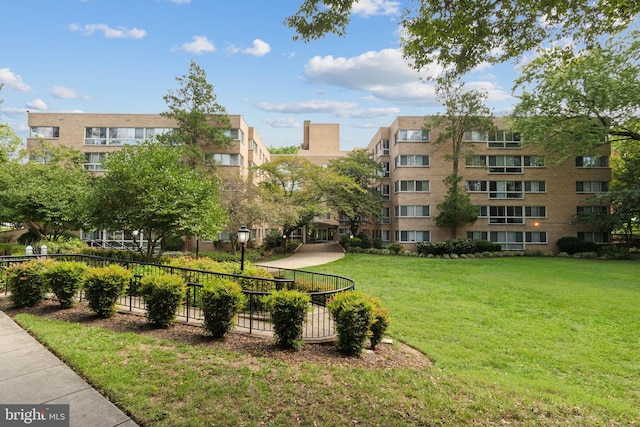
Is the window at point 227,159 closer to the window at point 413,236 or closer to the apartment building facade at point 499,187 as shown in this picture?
the apartment building facade at point 499,187

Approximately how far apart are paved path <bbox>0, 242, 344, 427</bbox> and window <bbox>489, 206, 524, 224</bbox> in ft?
113

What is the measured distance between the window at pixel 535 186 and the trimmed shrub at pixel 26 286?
119ft

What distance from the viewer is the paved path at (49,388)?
3.84 metres

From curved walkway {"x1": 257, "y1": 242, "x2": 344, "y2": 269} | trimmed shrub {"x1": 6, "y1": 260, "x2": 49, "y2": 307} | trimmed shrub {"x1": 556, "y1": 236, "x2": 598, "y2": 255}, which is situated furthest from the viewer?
trimmed shrub {"x1": 556, "y1": 236, "x2": 598, "y2": 255}

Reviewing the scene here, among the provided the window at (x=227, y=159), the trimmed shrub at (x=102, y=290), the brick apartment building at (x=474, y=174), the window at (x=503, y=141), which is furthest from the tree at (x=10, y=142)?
the window at (x=503, y=141)

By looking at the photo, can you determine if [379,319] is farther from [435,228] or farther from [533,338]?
[435,228]

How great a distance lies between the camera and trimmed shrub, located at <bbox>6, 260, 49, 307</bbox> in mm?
8438

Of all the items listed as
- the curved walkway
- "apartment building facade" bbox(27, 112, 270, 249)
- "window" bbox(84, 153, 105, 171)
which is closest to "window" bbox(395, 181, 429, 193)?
the curved walkway

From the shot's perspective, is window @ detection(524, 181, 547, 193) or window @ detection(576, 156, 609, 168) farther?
window @ detection(524, 181, 547, 193)

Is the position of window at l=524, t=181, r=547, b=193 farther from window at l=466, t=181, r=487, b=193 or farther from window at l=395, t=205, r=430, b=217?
window at l=395, t=205, r=430, b=217

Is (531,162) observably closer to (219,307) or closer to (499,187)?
(499,187)

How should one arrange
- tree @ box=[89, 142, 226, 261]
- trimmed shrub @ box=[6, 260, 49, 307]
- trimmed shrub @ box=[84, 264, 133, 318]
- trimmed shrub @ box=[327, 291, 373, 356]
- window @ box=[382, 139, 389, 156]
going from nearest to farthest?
trimmed shrub @ box=[327, 291, 373, 356], trimmed shrub @ box=[84, 264, 133, 318], trimmed shrub @ box=[6, 260, 49, 307], tree @ box=[89, 142, 226, 261], window @ box=[382, 139, 389, 156]

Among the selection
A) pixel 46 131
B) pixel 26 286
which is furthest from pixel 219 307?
pixel 46 131

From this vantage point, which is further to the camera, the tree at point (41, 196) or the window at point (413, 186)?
the window at point (413, 186)
